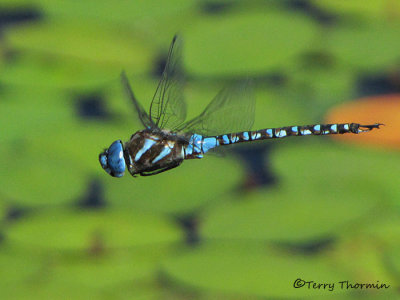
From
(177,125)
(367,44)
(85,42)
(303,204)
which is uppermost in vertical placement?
(85,42)

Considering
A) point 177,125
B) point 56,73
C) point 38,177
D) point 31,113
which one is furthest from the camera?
Answer: point 56,73

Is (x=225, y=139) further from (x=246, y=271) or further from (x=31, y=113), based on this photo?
(x=31, y=113)

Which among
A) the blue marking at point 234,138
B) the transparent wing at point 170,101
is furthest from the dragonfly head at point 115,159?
the blue marking at point 234,138

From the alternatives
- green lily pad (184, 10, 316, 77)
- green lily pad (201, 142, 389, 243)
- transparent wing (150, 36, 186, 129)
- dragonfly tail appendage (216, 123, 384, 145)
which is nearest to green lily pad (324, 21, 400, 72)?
green lily pad (184, 10, 316, 77)

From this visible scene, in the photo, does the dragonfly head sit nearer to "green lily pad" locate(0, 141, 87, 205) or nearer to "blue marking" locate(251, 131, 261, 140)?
"green lily pad" locate(0, 141, 87, 205)

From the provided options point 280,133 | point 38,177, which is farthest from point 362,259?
point 38,177

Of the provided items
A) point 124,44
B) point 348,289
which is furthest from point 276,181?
point 124,44
